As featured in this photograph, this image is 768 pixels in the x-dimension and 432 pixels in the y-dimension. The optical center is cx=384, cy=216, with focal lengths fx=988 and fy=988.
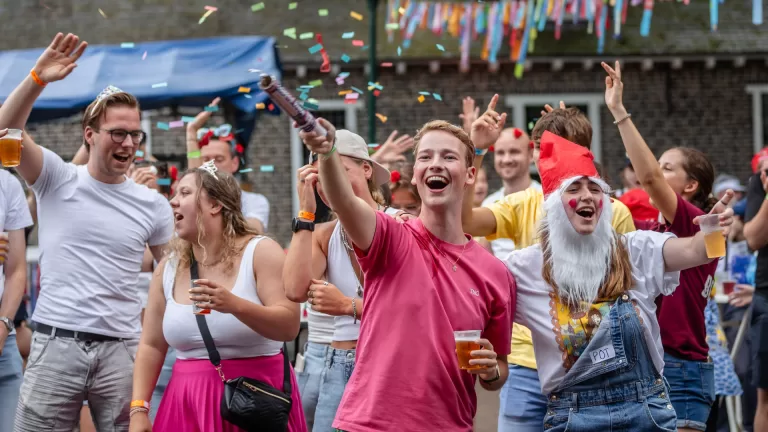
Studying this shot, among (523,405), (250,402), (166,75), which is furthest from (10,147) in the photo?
(166,75)

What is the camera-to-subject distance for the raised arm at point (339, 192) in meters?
3.02

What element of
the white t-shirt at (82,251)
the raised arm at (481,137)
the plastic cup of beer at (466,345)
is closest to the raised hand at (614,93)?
the raised arm at (481,137)

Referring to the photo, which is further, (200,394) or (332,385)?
(332,385)

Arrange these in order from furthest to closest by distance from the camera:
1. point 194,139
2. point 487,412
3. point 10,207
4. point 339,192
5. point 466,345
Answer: point 487,412 → point 194,139 → point 10,207 → point 466,345 → point 339,192

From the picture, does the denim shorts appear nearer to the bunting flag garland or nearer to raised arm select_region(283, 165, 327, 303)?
raised arm select_region(283, 165, 327, 303)

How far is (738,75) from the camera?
17781 mm

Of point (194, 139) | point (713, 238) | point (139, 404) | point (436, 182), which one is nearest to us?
point (436, 182)

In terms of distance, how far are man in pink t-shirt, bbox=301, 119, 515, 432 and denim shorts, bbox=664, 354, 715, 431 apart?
149 centimetres

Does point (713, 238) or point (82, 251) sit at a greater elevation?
point (713, 238)

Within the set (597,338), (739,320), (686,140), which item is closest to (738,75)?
(686,140)

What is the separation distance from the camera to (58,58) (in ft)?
15.0

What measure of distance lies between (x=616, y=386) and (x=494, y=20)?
13.4 m

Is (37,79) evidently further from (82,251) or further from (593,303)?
(593,303)

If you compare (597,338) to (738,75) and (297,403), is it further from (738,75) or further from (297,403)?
(738,75)
